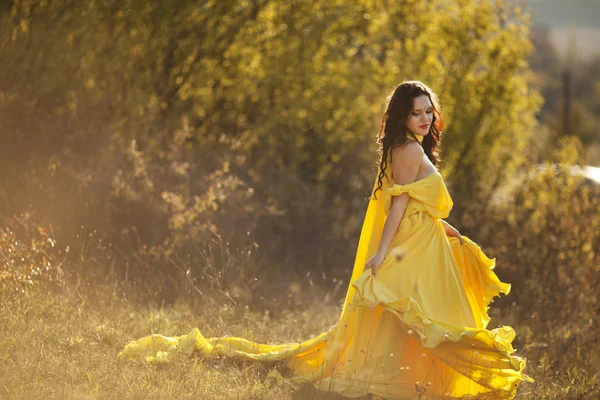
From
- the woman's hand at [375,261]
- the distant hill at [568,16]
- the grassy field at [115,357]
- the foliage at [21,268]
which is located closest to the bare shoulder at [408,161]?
the woman's hand at [375,261]

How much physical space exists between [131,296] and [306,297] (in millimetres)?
1829

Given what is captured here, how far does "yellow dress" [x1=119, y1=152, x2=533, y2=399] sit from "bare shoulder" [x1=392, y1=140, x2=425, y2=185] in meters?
0.07

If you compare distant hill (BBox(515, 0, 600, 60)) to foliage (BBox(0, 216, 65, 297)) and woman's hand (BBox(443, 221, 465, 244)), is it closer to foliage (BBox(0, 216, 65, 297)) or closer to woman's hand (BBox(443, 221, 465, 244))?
woman's hand (BBox(443, 221, 465, 244))

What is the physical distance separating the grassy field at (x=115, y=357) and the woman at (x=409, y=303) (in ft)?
1.06

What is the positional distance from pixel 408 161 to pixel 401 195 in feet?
0.60

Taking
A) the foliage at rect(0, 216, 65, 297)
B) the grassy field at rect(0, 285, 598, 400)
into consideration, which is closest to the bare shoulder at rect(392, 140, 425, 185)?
the grassy field at rect(0, 285, 598, 400)

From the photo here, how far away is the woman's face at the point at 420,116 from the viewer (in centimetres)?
392

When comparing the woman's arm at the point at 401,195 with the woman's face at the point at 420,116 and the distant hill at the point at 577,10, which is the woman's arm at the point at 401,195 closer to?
the woman's face at the point at 420,116

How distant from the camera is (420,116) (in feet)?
12.9

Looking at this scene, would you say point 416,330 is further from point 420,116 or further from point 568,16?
point 568,16

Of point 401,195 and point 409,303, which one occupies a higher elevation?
point 401,195

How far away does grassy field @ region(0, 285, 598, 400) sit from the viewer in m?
3.77

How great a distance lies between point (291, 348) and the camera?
4.30 m

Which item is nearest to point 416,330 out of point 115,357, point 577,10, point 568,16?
point 115,357
